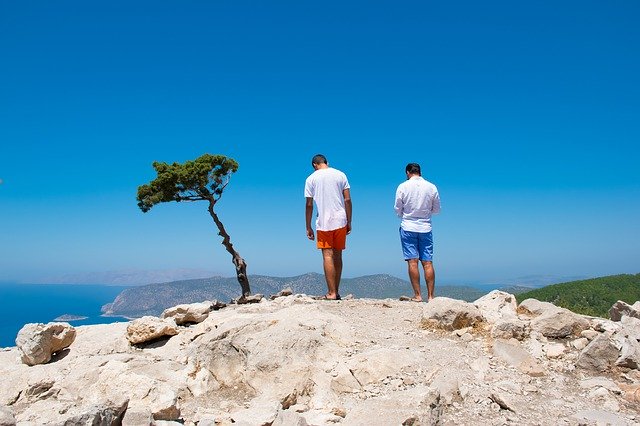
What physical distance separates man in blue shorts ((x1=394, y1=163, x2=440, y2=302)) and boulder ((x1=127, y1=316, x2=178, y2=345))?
18.0 ft

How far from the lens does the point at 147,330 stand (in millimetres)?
9516

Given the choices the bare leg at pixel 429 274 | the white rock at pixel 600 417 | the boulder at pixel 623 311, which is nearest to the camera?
the white rock at pixel 600 417

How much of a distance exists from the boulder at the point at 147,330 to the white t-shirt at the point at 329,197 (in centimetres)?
385

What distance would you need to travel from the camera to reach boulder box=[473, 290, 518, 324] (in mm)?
9141

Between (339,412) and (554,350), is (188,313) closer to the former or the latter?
(339,412)

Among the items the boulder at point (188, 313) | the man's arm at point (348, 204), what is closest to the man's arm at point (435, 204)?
the man's arm at point (348, 204)

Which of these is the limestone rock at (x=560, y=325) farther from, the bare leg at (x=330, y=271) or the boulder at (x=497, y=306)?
the bare leg at (x=330, y=271)

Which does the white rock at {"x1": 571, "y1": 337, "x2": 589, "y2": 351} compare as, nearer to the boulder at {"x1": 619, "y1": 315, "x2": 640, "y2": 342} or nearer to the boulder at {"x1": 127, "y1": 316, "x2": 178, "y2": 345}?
the boulder at {"x1": 619, "y1": 315, "x2": 640, "y2": 342}

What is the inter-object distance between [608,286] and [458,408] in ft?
133

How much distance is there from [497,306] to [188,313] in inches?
261

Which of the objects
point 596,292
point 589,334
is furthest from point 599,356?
point 596,292

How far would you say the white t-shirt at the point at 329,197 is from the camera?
422 inches

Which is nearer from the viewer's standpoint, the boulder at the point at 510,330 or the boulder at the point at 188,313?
the boulder at the point at 510,330

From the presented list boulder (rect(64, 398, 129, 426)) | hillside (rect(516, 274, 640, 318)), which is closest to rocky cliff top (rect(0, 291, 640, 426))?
boulder (rect(64, 398, 129, 426))
